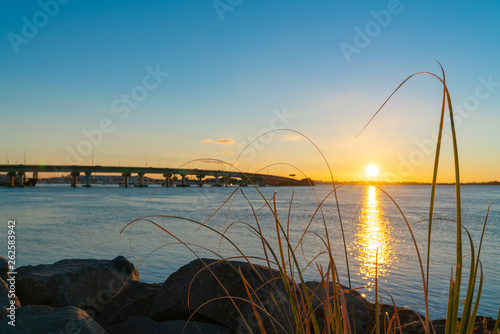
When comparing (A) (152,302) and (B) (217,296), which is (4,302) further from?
(B) (217,296)

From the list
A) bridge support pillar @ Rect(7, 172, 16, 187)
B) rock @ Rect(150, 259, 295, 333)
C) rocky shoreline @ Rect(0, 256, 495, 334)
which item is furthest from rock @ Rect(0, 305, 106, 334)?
bridge support pillar @ Rect(7, 172, 16, 187)

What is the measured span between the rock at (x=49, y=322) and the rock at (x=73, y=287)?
9.27 ft

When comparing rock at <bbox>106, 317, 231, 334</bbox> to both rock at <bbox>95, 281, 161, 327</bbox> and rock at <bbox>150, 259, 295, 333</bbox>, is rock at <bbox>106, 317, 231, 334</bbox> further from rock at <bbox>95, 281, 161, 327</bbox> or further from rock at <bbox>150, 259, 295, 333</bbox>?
rock at <bbox>95, 281, 161, 327</bbox>

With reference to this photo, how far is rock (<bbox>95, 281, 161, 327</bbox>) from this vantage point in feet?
20.7

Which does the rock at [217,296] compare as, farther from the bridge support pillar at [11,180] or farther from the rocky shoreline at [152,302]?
the bridge support pillar at [11,180]

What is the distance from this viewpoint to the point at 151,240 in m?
20.0

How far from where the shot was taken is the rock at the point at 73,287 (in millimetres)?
6695

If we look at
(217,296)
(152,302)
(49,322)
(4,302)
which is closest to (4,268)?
(4,302)

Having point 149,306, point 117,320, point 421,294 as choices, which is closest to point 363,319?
point 149,306

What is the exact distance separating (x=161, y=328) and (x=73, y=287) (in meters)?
2.73

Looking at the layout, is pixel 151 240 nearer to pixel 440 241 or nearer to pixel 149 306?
pixel 149 306

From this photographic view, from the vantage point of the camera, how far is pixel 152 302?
6453 mm

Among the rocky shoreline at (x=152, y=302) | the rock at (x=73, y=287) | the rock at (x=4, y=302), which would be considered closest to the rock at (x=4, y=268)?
the rocky shoreline at (x=152, y=302)

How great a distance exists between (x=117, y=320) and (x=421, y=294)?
7.97 metres
